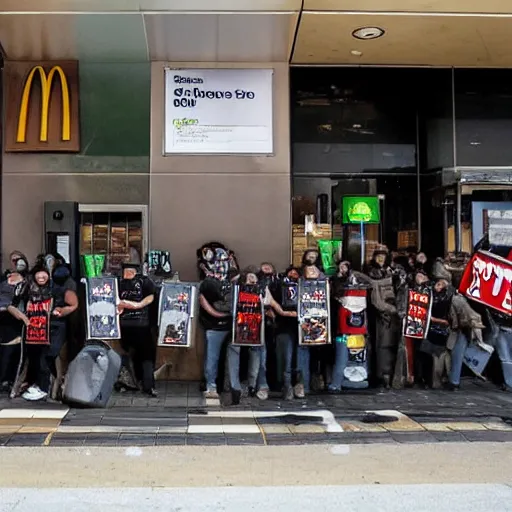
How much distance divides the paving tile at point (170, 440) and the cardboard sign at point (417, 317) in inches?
144

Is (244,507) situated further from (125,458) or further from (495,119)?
(495,119)

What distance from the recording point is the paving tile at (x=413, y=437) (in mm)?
6543

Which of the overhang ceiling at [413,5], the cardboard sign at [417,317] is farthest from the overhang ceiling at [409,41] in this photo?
the cardboard sign at [417,317]

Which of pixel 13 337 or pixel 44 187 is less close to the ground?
pixel 44 187

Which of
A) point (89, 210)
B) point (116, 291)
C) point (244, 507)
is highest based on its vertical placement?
point (89, 210)

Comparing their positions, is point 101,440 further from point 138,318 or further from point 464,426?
point 464,426

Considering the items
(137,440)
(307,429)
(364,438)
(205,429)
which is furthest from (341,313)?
(137,440)

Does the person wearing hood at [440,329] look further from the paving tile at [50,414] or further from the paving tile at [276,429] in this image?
the paving tile at [50,414]

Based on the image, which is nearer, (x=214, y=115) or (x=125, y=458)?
(x=125, y=458)

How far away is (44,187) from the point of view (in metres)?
10.5

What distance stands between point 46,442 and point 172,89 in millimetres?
6057

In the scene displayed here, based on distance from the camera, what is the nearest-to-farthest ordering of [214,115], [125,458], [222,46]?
[125,458]
[222,46]
[214,115]

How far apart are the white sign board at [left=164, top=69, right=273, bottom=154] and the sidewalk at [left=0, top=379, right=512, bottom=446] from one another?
3.88m

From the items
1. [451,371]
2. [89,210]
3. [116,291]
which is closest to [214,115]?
[89,210]
